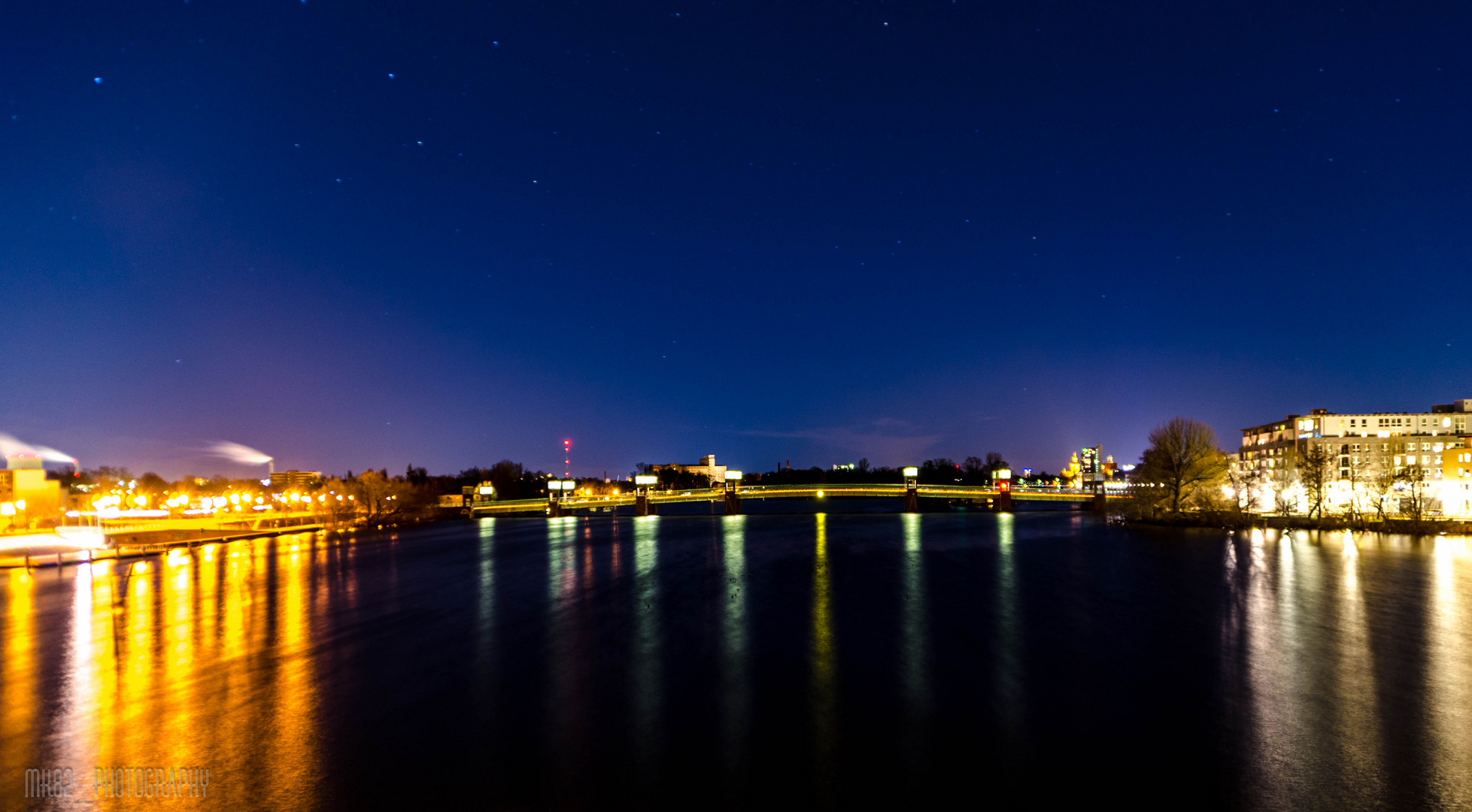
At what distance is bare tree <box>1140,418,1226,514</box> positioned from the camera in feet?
216

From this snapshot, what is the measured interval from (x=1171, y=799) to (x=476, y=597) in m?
26.8

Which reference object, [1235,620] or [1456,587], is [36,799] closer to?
[1235,620]

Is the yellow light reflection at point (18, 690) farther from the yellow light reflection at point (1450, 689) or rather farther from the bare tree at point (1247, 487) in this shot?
the bare tree at point (1247, 487)

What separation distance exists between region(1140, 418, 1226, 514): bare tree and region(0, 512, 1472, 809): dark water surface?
33960mm

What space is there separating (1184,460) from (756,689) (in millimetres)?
69961

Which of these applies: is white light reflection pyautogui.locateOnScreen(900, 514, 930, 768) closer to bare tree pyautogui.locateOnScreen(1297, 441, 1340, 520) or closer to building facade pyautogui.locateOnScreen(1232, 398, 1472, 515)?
bare tree pyautogui.locateOnScreen(1297, 441, 1340, 520)

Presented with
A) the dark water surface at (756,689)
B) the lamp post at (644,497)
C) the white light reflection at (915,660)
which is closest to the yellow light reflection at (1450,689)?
the dark water surface at (756,689)

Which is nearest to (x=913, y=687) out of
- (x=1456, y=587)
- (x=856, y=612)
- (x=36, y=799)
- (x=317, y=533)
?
(x=856, y=612)

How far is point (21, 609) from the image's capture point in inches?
1006

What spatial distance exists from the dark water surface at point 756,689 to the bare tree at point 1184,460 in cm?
3396

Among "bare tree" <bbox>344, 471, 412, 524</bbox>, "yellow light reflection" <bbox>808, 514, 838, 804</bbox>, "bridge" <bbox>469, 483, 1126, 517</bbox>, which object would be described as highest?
"yellow light reflection" <bbox>808, 514, 838, 804</bbox>

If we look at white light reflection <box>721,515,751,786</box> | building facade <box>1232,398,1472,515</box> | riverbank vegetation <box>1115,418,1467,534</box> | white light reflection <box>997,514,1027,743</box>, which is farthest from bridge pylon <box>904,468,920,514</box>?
white light reflection <box>721,515,751,786</box>

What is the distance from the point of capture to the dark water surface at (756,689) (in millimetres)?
9742

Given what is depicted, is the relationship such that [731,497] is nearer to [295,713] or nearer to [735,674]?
[735,674]
